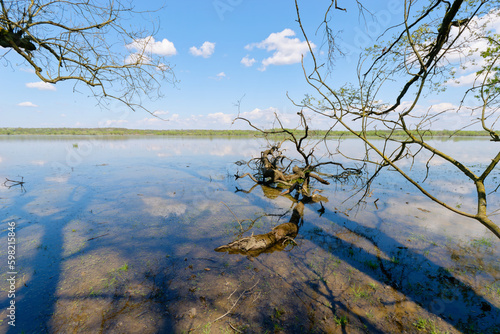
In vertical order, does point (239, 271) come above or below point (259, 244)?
below

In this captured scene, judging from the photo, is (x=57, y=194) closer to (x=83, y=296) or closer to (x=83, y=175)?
(x=83, y=175)

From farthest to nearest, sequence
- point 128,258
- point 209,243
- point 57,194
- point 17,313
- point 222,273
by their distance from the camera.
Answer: point 57,194
point 209,243
point 128,258
point 222,273
point 17,313

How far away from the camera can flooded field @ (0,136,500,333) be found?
3.24 m

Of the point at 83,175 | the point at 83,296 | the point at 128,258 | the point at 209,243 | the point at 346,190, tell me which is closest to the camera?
the point at 83,296

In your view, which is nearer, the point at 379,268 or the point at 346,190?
the point at 379,268

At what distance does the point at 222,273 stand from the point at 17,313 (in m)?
3.44

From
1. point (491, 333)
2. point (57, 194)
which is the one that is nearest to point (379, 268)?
point (491, 333)

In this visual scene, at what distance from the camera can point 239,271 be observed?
4473 millimetres

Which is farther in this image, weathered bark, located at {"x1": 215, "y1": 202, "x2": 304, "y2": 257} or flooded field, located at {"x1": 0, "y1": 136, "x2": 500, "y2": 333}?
weathered bark, located at {"x1": 215, "y1": 202, "x2": 304, "y2": 257}

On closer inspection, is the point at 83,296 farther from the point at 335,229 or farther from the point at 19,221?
the point at 335,229

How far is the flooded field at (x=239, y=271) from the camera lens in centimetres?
324

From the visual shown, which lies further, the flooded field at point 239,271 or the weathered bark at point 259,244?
the weathered bark at point 259,244

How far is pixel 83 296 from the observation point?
3637 millimetres

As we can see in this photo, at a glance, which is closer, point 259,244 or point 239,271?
point 239,271
